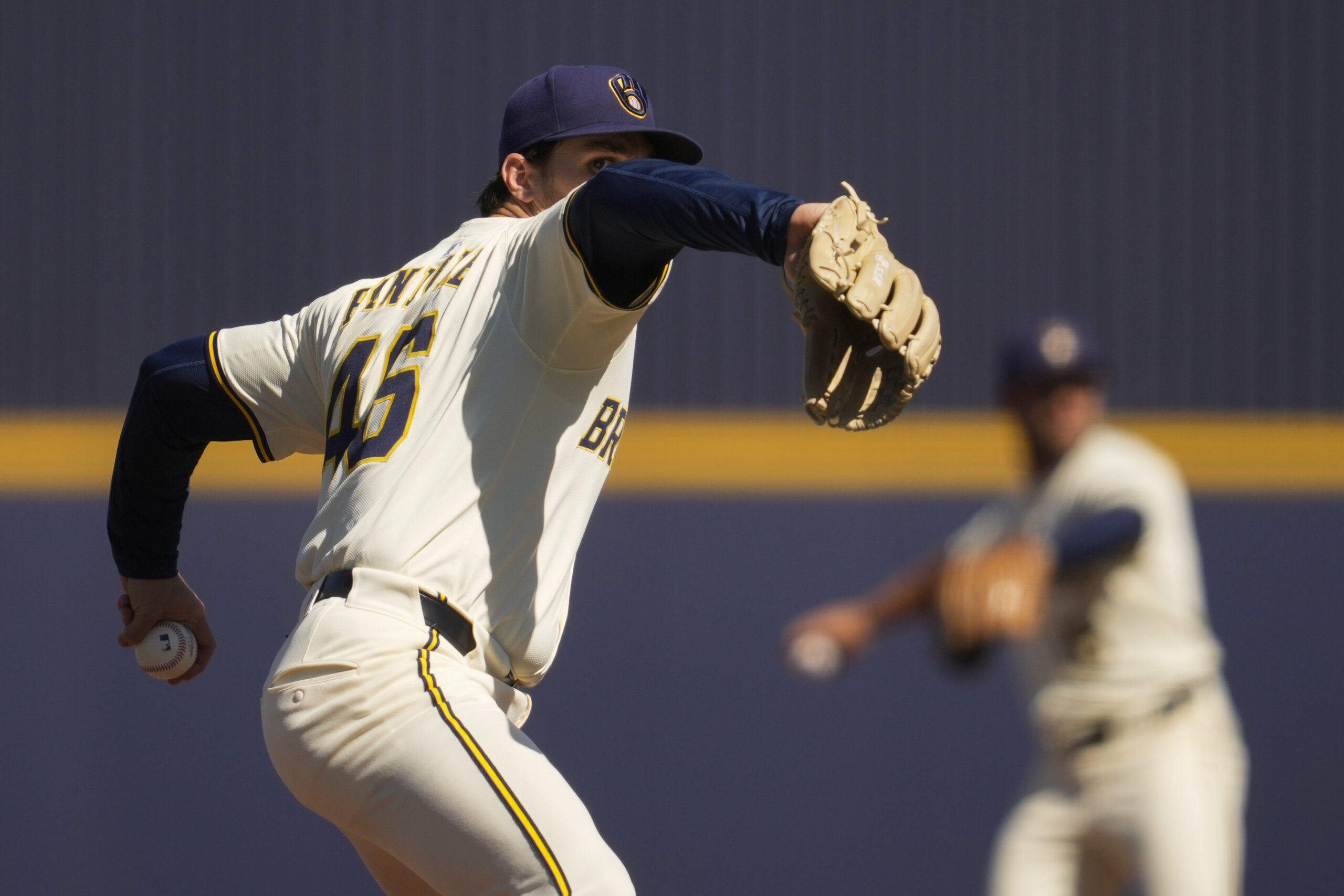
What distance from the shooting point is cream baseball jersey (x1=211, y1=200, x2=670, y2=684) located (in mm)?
1698

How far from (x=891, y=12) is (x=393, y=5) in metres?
2.02

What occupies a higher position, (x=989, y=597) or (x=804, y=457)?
(x=989, y=597)

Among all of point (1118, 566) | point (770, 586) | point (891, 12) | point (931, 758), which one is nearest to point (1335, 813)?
point (931, 758)

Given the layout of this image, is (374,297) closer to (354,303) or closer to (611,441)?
(354,303)

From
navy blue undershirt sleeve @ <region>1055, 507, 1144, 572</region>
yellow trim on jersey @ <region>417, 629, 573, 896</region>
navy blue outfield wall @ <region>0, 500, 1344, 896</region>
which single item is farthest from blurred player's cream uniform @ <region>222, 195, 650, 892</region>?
navy blue outfield wall @ <region>0, 500, 1344, 896</region>

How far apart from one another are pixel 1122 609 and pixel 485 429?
1490 millimetres

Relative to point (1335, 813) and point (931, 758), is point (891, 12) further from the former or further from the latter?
point (1335, 813)

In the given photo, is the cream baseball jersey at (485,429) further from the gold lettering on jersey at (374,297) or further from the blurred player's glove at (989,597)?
the blurred player's glove at (989,597)

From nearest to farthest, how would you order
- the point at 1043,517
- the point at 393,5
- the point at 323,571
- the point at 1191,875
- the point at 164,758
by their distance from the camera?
the point at 323,571 < the point at 1191,875 < the point at 1043,517 < the point at 164,758 < the point at 393,5

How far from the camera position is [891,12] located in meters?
5.21

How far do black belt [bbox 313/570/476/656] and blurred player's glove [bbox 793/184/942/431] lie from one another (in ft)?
1.83

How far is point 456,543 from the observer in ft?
5.61

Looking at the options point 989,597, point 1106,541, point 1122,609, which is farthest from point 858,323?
point 1122,609

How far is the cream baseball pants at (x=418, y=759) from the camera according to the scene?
1.59m
